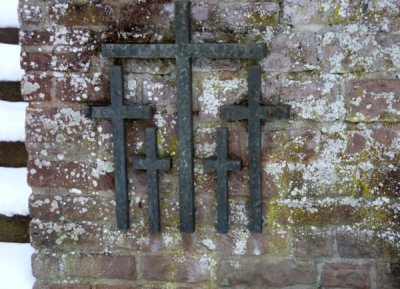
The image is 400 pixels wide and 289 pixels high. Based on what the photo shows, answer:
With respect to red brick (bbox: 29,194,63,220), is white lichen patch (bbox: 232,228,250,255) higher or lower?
lower

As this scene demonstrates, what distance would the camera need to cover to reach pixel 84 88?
70.7 inches

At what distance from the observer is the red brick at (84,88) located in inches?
70.4

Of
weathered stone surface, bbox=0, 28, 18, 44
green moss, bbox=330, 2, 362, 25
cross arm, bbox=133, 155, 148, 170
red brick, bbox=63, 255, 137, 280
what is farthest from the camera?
weathered stone surface, bbox=0, 28, 18, 44

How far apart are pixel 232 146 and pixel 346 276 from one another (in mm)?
547

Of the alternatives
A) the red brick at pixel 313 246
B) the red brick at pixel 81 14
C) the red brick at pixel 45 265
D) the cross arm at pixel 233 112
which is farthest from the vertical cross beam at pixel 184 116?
the red brick at pixel 45 265

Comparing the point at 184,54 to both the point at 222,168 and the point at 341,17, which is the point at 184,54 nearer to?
the point at 222,168

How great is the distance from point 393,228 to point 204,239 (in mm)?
588

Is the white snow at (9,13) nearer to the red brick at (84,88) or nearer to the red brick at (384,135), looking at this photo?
the red brick at (84,88)

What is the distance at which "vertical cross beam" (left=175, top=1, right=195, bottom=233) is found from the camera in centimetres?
170

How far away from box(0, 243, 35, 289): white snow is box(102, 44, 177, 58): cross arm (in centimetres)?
77

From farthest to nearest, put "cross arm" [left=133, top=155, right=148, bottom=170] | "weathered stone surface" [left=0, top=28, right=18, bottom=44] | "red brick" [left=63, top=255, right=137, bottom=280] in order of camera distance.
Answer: "weathered stone surface" [left=0, top=28, right=18, bottom=44], "red brick" [left=63, top=255, right=137, bottom=280], "cross arm" [left=133, top=155, right=148, bottom=170]

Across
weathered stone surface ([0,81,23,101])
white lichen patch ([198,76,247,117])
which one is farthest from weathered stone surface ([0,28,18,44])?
white lichen patch ([198,76,247,117])

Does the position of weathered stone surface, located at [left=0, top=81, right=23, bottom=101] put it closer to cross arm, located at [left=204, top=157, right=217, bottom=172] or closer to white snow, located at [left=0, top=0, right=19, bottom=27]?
white snow, located at [left=0, top=0, right=19, bottom=27]

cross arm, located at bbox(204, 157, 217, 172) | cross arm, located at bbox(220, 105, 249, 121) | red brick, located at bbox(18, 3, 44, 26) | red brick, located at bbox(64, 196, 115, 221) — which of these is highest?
red brick, located at bbox(18, 3, 44, 26)
